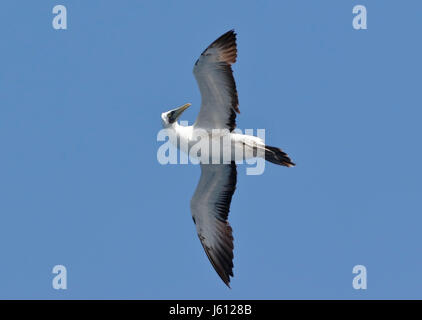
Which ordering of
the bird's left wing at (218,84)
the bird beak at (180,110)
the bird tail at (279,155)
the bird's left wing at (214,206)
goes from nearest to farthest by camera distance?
1. the bird's left wing at (218,84)
2. the bird tail at (279,155)
3. the bird beak at (180,110)
4. the bird's left wing at (214,206)

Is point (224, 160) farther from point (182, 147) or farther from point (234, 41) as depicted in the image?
point (234, 41)

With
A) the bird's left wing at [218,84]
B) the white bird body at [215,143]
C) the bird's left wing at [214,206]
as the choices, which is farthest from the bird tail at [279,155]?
the bird's left wing at [214,206]

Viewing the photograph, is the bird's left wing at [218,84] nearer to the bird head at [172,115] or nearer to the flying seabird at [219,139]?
the flying seabird at [219,139]

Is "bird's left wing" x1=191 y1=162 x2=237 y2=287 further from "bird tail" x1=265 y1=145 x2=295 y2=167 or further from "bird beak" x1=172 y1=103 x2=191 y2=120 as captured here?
"bird beak" x1=172 y1=103 x2=191 y2=120

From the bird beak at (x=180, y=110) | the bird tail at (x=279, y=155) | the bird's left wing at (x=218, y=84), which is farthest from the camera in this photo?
the bird beak at (x=180, y=110)

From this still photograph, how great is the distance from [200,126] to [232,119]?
2.21 feet

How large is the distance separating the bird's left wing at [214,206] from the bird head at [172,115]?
134cm

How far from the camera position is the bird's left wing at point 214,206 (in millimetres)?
19062

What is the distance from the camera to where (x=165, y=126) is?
18344mm

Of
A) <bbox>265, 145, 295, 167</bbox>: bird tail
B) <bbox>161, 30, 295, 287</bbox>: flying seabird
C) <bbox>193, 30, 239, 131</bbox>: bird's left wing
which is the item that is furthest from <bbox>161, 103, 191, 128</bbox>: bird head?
<bbox>265, 145, 295, 167</bbox>: bird tail

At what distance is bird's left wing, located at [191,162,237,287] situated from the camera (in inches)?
750

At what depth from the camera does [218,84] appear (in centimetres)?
1794

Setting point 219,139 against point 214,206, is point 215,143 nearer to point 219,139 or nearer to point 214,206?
point 219,139

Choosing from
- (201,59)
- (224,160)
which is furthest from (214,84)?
(224,160)
